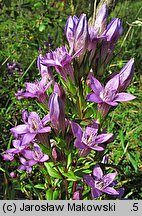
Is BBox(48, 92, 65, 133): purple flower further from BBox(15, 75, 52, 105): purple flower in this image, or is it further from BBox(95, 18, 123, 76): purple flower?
BBox(95, 18, 123, 76): purple flower

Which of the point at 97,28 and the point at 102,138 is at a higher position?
the point at 97,28

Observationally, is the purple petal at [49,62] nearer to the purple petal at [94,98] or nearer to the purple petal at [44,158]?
the purple petal at [94,98]

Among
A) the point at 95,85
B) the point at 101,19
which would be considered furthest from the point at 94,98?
the point at 101,19

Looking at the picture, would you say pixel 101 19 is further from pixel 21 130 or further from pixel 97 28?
pixel 21 130

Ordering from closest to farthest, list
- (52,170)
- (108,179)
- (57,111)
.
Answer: (57,111), (52,170), (108,179)

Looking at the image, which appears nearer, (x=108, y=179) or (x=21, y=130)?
(x=21, y=130)

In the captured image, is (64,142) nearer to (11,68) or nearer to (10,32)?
(11,68)

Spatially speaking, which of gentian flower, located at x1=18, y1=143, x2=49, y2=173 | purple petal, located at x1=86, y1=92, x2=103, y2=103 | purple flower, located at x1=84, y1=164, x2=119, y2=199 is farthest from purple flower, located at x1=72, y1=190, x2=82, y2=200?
purple petal, located at x1=86, y1=92, x2=103, y2=103

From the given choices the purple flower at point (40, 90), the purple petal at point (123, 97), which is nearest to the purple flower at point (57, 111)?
the purple flower at point (40, 90)
